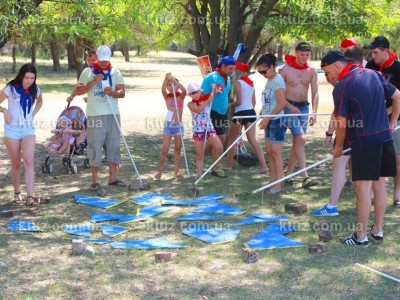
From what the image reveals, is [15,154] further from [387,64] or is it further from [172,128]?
[387,64]

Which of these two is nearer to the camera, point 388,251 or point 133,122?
point 388,251

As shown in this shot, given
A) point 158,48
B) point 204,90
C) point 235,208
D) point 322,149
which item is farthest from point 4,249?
point 158,48

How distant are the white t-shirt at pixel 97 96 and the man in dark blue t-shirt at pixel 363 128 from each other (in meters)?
3.36

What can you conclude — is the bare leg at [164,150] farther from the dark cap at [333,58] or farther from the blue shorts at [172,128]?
the dark cap at [333,58]

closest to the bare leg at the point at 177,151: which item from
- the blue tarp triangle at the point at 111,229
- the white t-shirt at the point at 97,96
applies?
the white t-shirt at the point at 97,96

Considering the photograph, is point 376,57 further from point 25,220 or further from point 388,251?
point 25,220

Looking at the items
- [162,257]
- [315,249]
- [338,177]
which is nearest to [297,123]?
[338,177]

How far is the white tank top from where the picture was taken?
9547 mm

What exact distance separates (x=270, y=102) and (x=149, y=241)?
2866 mm

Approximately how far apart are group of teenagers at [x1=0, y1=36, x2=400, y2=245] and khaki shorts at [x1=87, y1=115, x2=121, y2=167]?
0.01 meters

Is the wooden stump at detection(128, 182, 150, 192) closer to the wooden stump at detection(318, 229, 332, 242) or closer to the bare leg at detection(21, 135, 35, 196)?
the bare leg at detection(21, 135, 35, 196)

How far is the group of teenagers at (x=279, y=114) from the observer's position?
18.9 feet

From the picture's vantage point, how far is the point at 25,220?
6879 millimetres

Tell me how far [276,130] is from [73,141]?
3.25 m
